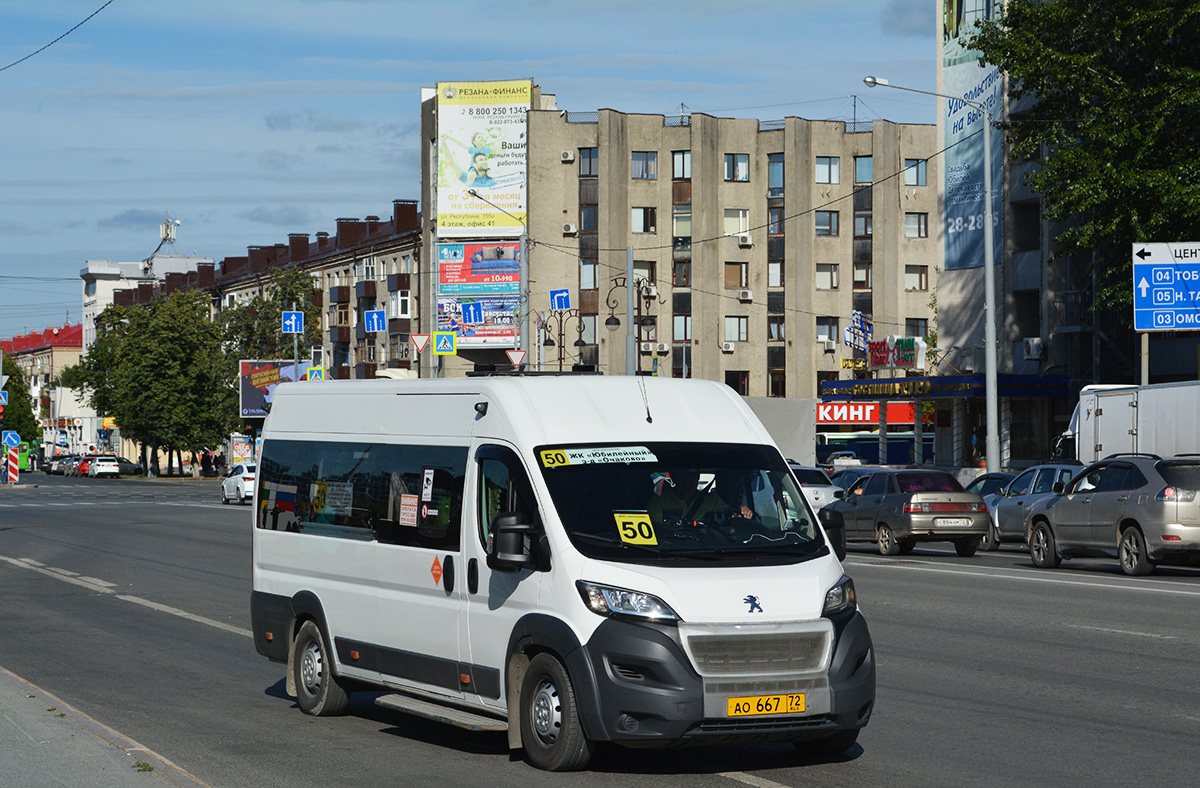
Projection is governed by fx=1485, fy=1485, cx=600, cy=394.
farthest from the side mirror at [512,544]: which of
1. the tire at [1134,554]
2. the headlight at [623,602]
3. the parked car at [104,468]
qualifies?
the parked car at [104,468]

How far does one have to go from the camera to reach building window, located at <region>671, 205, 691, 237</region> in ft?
259

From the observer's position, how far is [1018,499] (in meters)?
28.4

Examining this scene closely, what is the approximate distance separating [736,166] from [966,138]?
29.4 meters

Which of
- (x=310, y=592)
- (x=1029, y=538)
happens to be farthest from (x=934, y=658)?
(x=1029, y=538)

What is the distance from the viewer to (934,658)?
12.6 meters

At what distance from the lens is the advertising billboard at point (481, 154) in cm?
7712

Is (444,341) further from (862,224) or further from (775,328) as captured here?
(862,224)

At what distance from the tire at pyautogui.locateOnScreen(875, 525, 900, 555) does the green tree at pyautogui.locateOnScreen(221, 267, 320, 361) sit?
71.6 m

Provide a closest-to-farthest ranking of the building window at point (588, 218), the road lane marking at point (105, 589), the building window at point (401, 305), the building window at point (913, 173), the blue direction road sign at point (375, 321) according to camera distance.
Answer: the road lane marking at point (105, 589) → the blue direction road sign at point (375, 321) → the building window at point (588, 218) → the building window at point (913, 173) → the building window at point (401, 305)

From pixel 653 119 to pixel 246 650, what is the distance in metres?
67.6

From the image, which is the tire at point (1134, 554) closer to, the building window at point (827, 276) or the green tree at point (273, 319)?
the building window at point (827, 276)

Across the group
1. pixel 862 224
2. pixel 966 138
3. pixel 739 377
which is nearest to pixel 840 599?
pixel 966 138

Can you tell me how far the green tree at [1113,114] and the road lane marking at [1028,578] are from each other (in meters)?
14.4

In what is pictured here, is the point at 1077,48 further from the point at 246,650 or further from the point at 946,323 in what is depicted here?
the point at 246,650
